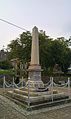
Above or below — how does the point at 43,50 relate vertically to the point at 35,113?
above

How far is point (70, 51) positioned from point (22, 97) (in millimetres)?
27006

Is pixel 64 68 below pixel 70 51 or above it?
below

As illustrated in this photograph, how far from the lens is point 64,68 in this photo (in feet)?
119

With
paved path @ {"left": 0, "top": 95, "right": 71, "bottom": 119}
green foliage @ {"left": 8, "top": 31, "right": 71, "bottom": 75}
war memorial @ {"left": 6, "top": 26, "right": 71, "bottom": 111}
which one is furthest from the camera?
green foliage @ {"left": 8, "top": 31, "right": 71, "bottom": 75}

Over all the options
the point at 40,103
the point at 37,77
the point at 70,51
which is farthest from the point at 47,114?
the point at 70,51

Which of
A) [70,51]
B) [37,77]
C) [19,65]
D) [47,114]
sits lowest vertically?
[47,114]

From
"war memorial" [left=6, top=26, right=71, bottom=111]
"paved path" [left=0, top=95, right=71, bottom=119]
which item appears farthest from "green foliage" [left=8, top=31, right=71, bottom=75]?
"paved path" [left=0, top=95, right=71, bottom=119]

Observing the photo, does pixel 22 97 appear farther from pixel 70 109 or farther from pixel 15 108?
pixel 70 109

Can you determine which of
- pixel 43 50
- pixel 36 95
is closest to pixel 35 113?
pixel 36 95

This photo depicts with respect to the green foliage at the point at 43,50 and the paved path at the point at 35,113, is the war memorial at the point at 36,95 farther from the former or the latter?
the green foliage at the point at 43,50

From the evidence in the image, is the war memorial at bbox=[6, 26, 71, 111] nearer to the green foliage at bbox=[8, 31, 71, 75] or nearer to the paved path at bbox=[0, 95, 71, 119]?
the paved path at bbox=[0, 95, 71, 119]

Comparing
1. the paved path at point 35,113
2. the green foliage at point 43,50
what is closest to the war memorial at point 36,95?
the paved path at point 35,113

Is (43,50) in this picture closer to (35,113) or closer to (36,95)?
(36,95)

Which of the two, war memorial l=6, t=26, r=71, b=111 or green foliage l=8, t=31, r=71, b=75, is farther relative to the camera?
green foliage l=8, t=31, r=71, b=75
